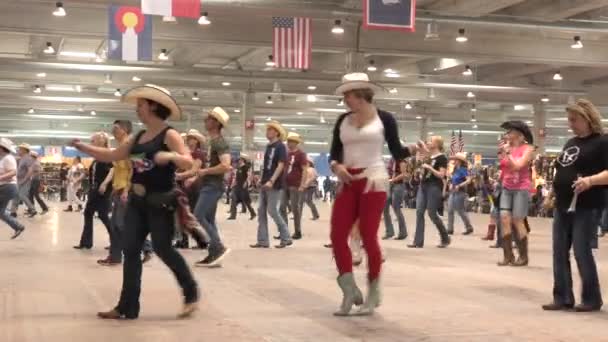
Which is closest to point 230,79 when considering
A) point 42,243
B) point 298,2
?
point 298,2

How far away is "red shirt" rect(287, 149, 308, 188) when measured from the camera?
13.0m

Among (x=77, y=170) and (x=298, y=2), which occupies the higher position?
(x=298, y=2)

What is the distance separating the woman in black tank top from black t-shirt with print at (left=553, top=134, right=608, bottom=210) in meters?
2.82

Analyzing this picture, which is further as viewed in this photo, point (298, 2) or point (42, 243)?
point (298, 2)

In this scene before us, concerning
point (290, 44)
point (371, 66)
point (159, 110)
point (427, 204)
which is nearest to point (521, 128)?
point (427, 204)

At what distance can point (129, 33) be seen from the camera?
16.0 metres

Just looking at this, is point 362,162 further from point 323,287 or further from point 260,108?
point 260,108

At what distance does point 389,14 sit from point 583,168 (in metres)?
8.41

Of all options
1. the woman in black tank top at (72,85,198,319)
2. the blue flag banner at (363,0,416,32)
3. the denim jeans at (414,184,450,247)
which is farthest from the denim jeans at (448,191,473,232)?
the woman in black tank top at (72,85,198,319)

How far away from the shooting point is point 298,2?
17.7 meters

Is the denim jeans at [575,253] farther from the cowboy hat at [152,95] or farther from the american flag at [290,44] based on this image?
the american flag at [290,44]

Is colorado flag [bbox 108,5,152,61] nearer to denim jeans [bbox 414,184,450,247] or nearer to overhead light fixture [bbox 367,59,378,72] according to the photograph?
denim jeans [bbox 414,184,450,247]

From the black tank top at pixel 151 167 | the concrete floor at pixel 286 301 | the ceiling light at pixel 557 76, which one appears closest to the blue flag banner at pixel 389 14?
the concrete floor at pixel 286 301

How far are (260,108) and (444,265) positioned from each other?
3065 centimetres
